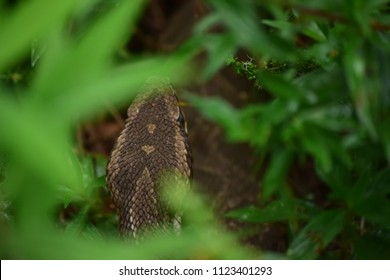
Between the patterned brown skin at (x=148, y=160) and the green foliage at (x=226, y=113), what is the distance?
127 millimetres

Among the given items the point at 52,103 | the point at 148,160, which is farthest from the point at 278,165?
the point at 148,160

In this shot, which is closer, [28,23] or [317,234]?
[28,23]

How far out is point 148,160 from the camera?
315cm

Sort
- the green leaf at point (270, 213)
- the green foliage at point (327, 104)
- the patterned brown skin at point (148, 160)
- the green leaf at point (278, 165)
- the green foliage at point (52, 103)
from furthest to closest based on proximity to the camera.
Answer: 1. the patterned brown skin at point (148, 160)
2. the green leaf at point (270, 213)
3. the green leaf at point (278, 165)
4. the green foliage at point (327, 104)
5. the green foliage at point (52, 103)

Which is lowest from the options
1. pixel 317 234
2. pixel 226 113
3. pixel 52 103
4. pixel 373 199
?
pixel 317 234

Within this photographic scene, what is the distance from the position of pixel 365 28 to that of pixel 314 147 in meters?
0.32

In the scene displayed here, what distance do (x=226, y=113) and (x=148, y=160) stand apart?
1.34m

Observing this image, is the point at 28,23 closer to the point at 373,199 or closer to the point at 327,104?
the point at 327,104

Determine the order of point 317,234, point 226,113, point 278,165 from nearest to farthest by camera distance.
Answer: point 226,113 → point 278,165 → point 317,234

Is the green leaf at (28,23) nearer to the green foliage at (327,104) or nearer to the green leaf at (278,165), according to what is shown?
the green foliage at (327,104)

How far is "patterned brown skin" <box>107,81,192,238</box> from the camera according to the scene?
120 inches

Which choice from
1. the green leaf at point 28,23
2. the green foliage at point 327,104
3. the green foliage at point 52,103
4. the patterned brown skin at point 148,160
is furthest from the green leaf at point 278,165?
the patterned brown skin at point 148,160

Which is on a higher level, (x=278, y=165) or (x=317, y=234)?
(x=278, y=165)

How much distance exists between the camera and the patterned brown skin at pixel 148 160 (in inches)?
120
